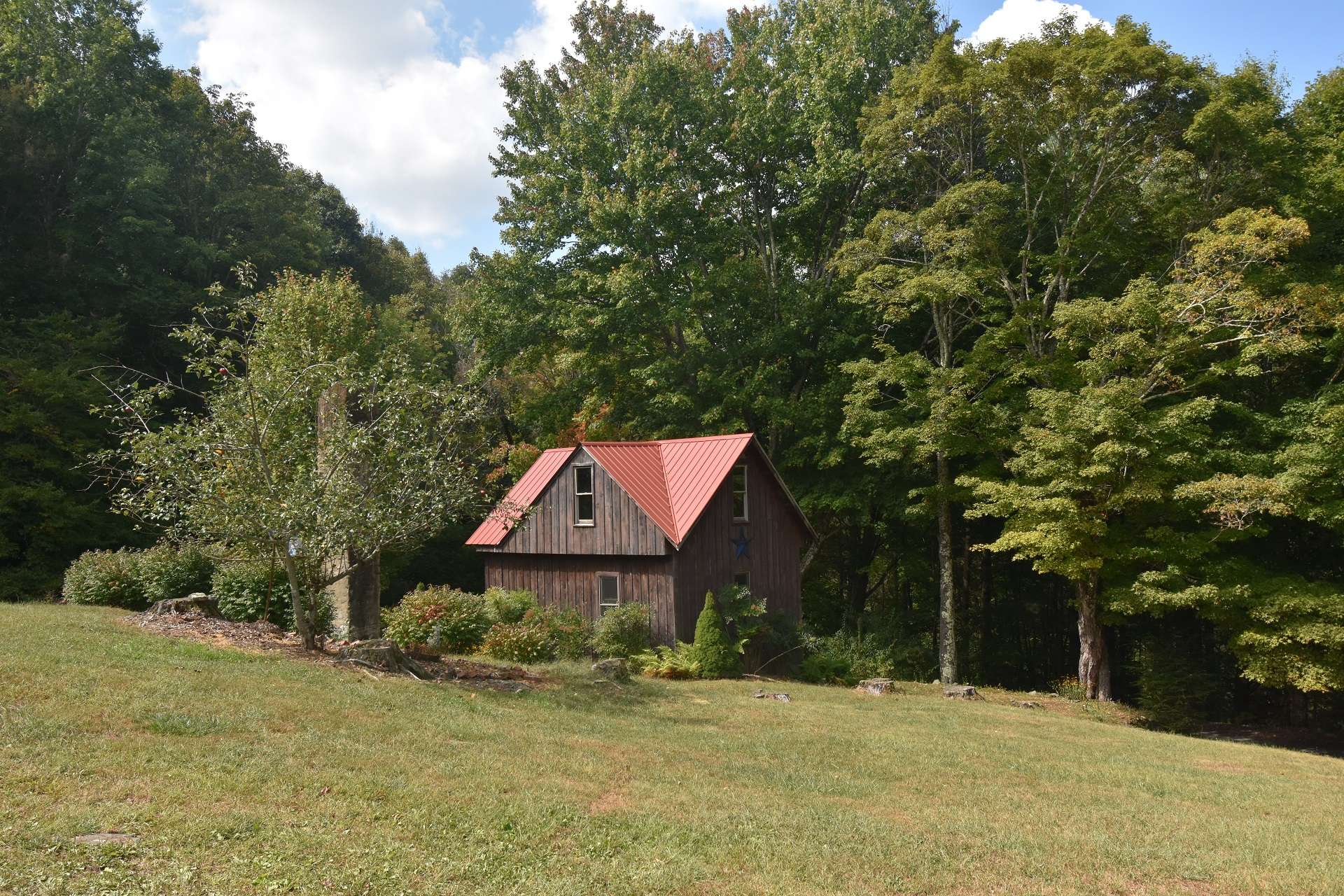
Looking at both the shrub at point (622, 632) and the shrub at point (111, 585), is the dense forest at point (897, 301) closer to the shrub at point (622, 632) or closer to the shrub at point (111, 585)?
the shrub at point (111, 585)

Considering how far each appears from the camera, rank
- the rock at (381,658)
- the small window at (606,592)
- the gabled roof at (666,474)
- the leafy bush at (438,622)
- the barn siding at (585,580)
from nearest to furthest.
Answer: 1. the rock at (381,658)
2. the leafy bush at (438,622)
3. the barn siding at (585,580)
4. the gabled roof at (666,474)
5. the small window at (606,592)

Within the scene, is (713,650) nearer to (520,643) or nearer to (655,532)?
(655,532)

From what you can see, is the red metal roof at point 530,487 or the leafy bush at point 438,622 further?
the red metal roof at point 530,487

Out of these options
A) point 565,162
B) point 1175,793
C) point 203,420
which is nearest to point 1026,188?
point 565,162

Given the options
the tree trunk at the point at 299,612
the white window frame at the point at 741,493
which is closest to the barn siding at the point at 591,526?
the white window frame at the point at 741,493

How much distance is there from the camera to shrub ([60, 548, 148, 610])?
2025 centimetres

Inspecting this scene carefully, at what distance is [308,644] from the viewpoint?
1429 centimetres

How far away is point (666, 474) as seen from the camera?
971 inches

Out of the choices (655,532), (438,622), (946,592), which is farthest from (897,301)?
(438,622)

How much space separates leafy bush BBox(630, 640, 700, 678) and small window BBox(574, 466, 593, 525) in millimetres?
4386

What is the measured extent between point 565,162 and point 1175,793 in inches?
1047

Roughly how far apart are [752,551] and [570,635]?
607 cm

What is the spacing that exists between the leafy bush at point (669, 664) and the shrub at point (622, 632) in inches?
24.0

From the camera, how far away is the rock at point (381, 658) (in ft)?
45.2
